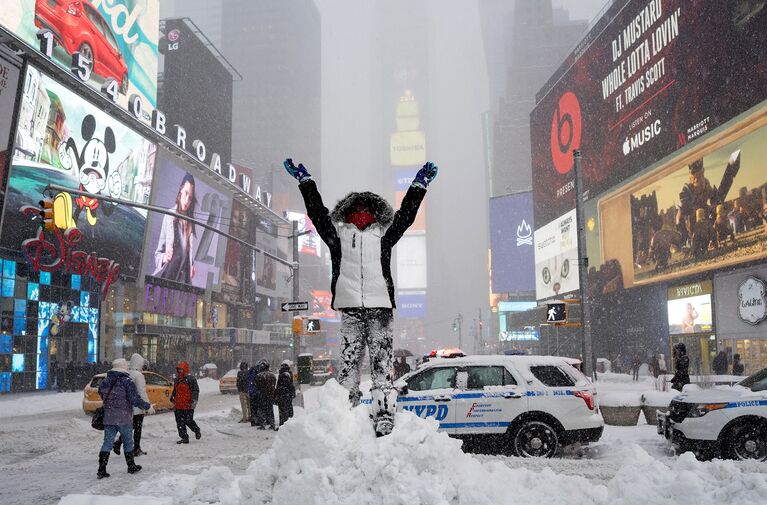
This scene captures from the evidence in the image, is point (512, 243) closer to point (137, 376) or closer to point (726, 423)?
point (726, 423)

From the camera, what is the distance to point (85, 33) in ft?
125

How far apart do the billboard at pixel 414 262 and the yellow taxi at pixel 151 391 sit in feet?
454

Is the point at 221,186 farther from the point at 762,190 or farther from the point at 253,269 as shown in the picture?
the point at 762,190

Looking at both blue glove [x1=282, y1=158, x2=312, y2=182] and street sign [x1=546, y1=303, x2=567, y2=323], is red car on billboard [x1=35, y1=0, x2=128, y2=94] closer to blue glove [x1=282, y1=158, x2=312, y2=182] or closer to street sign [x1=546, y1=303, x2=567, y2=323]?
street sign [x1=546, y1=303, x2=567, y2=323]

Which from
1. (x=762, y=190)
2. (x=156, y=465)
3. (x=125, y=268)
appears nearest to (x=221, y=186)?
(x=125, y=268)

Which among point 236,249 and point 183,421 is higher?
point 236,249

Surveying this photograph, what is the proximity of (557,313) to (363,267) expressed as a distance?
12855 millimetres

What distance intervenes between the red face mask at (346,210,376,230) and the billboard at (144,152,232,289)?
41422mm

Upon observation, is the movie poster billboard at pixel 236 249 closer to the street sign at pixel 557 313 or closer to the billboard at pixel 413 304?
the street sign at pixel 557 313

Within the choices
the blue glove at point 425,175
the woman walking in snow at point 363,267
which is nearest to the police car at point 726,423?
the woman walking in snow at point 363,267

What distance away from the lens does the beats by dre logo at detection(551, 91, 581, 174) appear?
166 feet

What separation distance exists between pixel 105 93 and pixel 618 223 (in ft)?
111

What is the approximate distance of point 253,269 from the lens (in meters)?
74.3

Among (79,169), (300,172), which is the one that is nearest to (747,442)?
(300,172)
